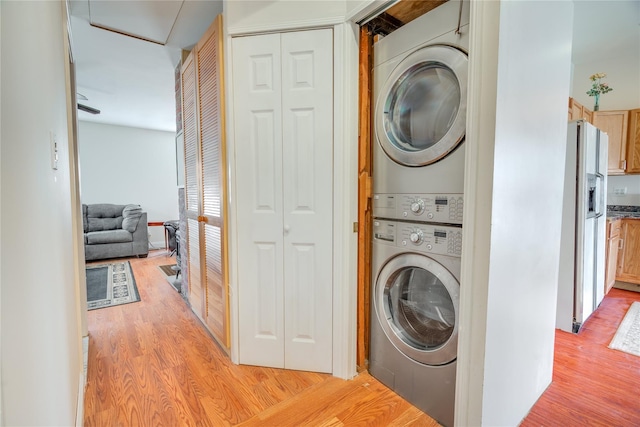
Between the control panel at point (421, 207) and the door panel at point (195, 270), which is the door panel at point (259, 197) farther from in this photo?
the door panel at point (195, 270)

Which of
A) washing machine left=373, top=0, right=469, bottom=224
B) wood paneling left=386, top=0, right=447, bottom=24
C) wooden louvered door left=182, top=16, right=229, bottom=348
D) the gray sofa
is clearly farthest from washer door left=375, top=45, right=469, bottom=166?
the gray sofa

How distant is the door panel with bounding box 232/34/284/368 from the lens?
5.61 feet

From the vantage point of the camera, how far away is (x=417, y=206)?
1.43m

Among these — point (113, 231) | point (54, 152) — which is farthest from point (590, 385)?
point (113, 231)

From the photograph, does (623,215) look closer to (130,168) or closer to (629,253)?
(629,253)

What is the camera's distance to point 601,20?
269 centimetres

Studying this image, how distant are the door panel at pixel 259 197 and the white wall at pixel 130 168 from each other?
5.19 m

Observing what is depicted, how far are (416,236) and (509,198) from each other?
43cm

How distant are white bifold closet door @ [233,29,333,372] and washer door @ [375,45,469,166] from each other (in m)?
0.33

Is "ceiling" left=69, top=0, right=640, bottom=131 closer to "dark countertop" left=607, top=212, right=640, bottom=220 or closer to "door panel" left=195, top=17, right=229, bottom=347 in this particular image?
"door panel" left=195, top=17, right=229, bottom=347

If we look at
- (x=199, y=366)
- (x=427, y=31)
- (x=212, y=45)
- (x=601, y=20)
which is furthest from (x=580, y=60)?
(x=199, y=366)

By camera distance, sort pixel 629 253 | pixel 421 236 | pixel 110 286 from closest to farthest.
Result: pixel 421 236, pixel 629 253, pixel 110 286

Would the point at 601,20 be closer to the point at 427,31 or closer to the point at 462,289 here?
the point at 427,31

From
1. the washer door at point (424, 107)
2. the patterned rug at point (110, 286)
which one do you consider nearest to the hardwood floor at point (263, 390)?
the patterned rug at point (110, 286)
